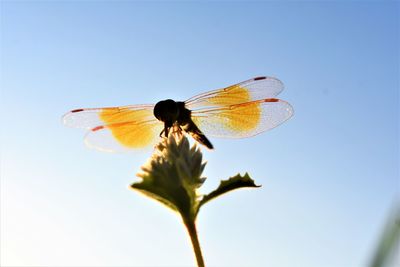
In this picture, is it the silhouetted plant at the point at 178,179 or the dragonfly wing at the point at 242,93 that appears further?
the dragonfly wing at the point at 242,93

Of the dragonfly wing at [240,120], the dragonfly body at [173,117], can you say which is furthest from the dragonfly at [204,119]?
the dragonfly body at [173,117]

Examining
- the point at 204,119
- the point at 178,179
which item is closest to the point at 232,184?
the point at 178,179

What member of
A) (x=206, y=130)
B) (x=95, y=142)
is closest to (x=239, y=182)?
(x=206, y=130)

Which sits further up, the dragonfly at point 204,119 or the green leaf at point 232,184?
the dragonfly at point 204,119

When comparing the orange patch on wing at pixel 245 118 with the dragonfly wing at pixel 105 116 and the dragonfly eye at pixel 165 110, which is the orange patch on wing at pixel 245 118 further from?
the dragonfly eye at pixel 165 110

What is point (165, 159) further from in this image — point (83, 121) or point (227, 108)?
point (83, 121)

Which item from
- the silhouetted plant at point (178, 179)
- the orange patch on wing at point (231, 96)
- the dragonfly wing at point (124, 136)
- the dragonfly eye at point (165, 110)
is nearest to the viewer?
the silhouetted plant at point (178, 179)

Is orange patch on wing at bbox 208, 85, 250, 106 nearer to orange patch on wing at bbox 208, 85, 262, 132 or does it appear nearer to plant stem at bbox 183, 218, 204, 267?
orange patch on wing at bbox 208, 85, 262, 132
